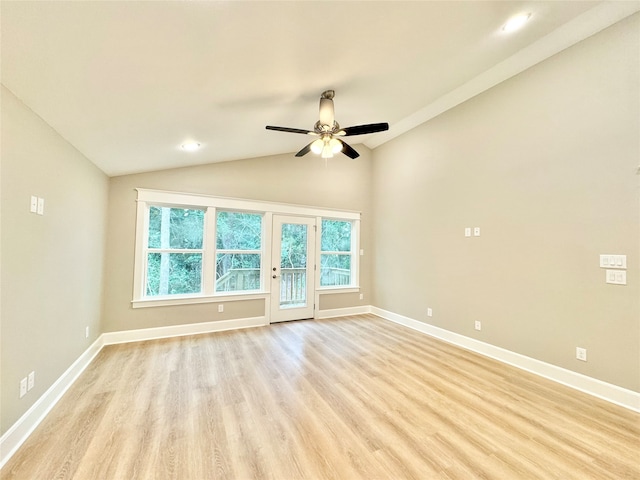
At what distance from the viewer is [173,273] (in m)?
4.22

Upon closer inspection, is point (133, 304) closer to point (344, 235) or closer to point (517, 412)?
point (344, 235)

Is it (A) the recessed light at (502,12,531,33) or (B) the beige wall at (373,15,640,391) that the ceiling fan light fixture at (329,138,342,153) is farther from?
(B) the beige wall at (373,15,640,391)

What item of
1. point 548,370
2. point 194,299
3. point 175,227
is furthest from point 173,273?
point 548,370

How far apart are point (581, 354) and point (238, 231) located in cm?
477

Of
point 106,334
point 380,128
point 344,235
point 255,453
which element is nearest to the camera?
point 255,453

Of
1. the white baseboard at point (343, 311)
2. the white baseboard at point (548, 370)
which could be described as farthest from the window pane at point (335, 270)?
the white baseboard at point (548, 370)

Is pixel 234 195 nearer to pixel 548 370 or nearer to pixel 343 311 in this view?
pixel 343 311

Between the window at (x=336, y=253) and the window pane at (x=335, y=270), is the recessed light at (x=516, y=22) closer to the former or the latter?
the window at (x=336, y=253)

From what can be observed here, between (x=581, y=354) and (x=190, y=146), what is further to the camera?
(x=190, y=146)

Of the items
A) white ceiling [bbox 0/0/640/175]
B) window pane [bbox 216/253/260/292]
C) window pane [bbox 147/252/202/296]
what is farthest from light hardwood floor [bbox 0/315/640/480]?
white ceiling [bbox 0/0/640/175]

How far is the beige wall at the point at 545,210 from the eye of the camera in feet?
8.12

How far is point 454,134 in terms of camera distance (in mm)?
4094

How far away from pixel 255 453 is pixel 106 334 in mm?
3210

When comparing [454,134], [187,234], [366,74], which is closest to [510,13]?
[366,74]
